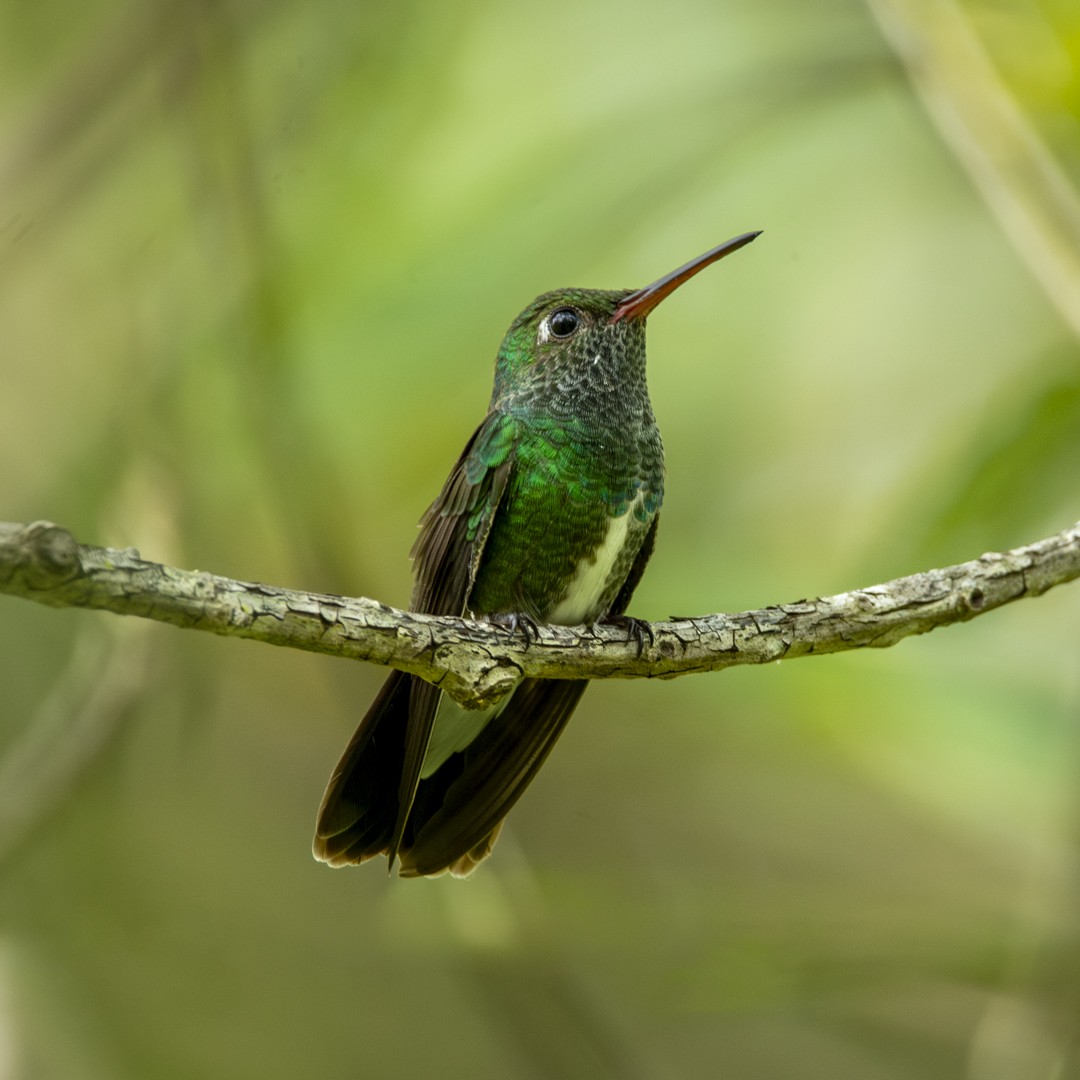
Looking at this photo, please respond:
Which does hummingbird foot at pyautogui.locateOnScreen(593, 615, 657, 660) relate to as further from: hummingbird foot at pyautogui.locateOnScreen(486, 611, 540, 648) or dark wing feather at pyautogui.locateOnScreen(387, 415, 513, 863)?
dark wing feather at pyautogui.locateOnScreen(387, 415, 513, 863)

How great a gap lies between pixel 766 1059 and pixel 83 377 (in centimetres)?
373

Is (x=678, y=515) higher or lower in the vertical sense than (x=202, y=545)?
lower

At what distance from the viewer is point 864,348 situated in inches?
212

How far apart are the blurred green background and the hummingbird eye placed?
0.63 m

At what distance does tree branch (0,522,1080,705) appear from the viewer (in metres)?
1.68

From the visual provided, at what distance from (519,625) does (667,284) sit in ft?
3.80

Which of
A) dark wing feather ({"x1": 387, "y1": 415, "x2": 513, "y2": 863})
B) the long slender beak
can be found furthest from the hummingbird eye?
dark wing feather ({"x1": 387, "y1": 415, "x2": 513, "y2": 863})

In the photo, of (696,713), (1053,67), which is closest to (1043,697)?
(696,713)

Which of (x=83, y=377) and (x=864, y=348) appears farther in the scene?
(x=864, y=348)

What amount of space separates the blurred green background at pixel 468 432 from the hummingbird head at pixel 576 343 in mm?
547

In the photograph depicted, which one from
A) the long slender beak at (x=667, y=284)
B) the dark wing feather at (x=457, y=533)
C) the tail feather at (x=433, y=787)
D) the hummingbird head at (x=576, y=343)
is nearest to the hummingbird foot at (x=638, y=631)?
the dark wing feather at (x=457, y=533)

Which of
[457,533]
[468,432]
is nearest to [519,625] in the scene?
[457,533]

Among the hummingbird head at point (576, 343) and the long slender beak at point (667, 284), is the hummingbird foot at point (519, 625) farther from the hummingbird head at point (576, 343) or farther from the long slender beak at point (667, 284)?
the long slender beak at point (667, 284)

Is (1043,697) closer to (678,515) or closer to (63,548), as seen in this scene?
(678,515)
